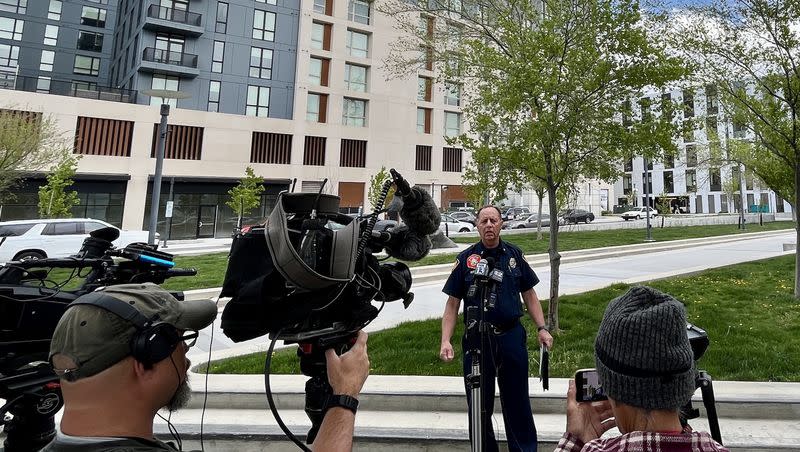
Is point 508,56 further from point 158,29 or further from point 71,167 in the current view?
point 158,29

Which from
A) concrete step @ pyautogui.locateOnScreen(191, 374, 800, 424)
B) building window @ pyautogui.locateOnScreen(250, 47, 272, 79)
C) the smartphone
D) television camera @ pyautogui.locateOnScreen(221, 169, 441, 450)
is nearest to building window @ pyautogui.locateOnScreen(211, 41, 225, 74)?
building window @ pyautogui.locateOnScreen(250, 47, 272, 79)

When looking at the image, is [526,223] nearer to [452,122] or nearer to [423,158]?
[423,158]

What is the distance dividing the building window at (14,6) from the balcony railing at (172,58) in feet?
52.9

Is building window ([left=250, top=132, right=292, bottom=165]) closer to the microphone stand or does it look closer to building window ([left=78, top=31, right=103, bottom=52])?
building window ([left=78, top=31, right=103, bottom=52])

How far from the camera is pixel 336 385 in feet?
4.55

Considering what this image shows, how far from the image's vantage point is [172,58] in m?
29.7

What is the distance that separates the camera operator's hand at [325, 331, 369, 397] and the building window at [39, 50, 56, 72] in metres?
47.6

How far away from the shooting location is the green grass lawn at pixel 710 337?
189 inches

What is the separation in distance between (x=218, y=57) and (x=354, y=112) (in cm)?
1144

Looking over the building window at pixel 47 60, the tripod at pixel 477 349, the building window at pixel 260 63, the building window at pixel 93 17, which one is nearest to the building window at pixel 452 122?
the building window at pixel 260 63

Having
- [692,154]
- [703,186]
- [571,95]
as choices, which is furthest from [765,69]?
[703,186]

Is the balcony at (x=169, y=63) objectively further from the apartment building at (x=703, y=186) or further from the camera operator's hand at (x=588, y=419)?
the camera operator's hand at (x=588, y=419)

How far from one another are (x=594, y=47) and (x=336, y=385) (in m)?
6.39

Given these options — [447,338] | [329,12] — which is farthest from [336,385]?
[329,12]
